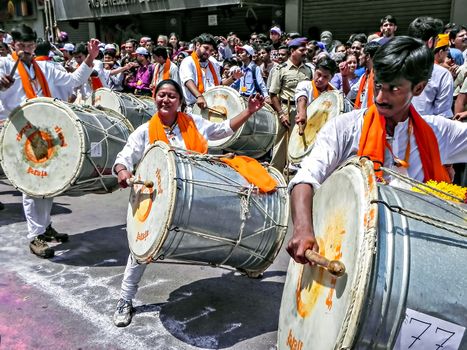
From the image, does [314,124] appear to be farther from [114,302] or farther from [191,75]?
[114,302]

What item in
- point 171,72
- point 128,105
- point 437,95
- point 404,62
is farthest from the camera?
point 171,72

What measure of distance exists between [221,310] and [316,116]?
258cm

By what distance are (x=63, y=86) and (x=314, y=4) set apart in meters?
10.2

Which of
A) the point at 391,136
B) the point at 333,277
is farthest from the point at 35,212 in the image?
the point at 333,277

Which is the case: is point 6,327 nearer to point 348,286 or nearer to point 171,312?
point 171,312

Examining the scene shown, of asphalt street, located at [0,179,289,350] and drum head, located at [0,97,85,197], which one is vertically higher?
drum head, located at [0,97,85,197]

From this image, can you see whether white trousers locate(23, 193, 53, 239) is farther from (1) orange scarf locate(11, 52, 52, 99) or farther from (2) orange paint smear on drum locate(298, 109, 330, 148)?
(2) orange paint smear on drum locate(298, 109, 330, 148)

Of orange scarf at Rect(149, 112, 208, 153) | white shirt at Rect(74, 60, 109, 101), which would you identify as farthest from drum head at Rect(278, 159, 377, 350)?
white shirt at Rect(74, 60, 109, 101)

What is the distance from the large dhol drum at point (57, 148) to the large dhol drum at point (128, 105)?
234 cm

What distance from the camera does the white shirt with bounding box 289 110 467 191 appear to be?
72.6 inches

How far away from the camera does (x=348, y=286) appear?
1.26 metres

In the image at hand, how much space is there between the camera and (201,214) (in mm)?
2686

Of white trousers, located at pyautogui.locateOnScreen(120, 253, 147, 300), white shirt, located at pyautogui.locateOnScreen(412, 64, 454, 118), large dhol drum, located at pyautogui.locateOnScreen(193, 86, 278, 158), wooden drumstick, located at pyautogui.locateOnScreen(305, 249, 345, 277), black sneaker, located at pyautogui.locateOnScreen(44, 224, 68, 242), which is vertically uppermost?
white shirt, located at pyautogui.locateOnScreen(412, 64, 454, 118)

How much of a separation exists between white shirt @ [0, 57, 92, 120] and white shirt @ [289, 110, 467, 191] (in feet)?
11.2
